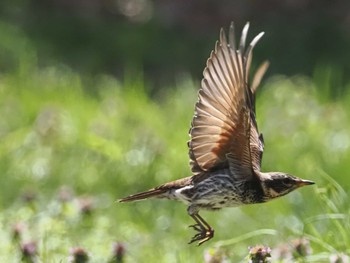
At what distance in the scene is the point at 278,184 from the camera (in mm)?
4035

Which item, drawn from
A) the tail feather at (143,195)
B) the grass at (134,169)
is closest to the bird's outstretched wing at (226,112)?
the tail feather at (143,195)

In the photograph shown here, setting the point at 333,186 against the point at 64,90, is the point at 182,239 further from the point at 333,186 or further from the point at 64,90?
the point at 64,90

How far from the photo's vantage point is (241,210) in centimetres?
613

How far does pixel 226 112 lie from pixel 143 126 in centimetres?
332

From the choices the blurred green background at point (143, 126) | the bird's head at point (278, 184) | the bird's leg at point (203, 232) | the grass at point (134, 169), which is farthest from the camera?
the blurred green background at point (143, 126)

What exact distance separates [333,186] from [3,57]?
5.02 meters

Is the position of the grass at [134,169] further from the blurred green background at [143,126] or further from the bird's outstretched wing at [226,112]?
the bird's outstretched wing at [226,112]

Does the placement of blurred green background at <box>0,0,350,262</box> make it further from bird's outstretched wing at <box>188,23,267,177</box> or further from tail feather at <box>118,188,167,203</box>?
bird's outstretched wing at <box>188,23,267,177</box>

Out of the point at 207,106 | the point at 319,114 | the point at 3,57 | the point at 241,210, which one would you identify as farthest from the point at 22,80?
the point at 207,106

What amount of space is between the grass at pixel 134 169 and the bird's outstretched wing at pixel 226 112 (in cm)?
37

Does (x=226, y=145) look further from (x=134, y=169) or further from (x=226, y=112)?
(x=134, y=169)

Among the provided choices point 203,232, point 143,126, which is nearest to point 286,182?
point 203,232

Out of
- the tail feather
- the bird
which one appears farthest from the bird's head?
the tail feather

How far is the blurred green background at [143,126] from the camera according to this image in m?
5.10
